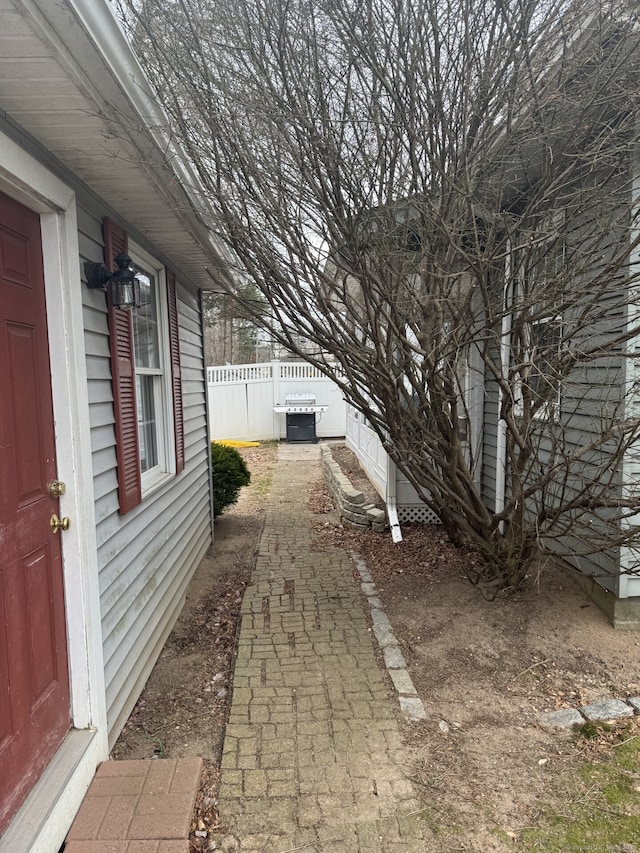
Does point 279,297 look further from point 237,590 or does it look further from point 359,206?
point 237,590

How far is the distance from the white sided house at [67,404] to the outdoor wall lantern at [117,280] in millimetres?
22

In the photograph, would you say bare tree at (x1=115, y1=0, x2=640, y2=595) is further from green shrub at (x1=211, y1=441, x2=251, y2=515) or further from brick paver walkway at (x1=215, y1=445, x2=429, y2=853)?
green shrub at (x1=211, y1=441, x2=251, y2=515)

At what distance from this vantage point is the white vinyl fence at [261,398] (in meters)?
14.7

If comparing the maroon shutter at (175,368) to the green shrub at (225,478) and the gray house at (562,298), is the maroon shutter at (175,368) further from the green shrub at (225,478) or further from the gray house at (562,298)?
the green shrub at (225,478)

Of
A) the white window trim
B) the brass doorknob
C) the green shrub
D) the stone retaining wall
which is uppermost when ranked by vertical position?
the white window trim

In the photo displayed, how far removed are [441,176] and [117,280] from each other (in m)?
2.08

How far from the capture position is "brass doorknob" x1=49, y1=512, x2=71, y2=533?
2.21 m

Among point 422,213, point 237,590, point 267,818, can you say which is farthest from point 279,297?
point 267,818

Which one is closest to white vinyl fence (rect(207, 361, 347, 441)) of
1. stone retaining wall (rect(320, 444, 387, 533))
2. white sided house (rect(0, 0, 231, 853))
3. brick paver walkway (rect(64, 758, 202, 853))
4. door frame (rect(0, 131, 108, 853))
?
stone retaining wall (rect(320, 444, 387, 533))

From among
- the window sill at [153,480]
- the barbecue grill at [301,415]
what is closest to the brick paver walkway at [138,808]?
the window sill at [153,480]

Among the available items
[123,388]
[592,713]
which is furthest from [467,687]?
[123,388]

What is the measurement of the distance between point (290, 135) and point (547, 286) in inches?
77.1

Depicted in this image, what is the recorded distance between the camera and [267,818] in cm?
216

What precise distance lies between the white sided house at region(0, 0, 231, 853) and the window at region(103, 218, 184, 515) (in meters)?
0.02
